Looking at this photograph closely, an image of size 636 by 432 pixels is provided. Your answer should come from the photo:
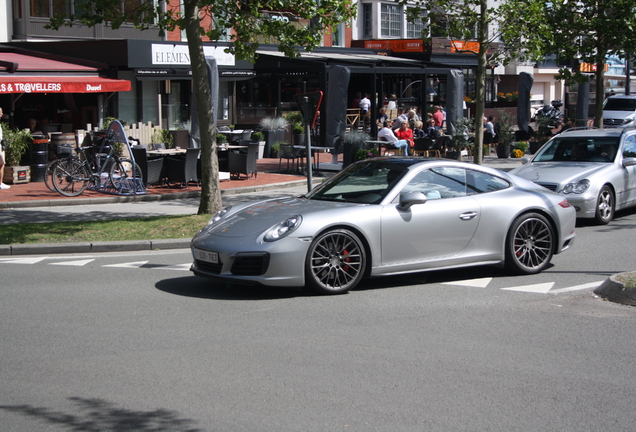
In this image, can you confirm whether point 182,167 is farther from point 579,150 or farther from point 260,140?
point 579,150

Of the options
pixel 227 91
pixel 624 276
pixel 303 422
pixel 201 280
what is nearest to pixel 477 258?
pixel 624 276

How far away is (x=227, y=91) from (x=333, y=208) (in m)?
21.7

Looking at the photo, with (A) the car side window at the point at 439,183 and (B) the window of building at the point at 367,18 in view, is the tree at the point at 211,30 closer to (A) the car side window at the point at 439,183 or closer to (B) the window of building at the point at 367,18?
(A) the car side window at the point at 439,183

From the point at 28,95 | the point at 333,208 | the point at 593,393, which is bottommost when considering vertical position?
the point at 593,393

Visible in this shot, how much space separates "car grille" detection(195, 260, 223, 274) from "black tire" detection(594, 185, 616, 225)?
7.68m

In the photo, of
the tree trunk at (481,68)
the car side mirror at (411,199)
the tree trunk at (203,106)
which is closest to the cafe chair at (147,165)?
the tree trunk at (203,106)

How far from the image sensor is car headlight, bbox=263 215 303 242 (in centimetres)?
765

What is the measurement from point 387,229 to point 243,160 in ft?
38.6

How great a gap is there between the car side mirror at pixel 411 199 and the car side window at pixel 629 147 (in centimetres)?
731

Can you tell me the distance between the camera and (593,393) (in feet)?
16.8

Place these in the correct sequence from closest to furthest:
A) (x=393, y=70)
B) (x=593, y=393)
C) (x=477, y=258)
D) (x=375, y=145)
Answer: (x=593, y=393)
(x=477, y=258)
(x=375, y=145)
(x=393, y=70)

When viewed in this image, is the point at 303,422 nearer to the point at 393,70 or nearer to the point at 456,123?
the point at 456,123

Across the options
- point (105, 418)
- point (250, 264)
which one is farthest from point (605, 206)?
point (105, 418)

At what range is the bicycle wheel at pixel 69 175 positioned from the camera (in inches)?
633
